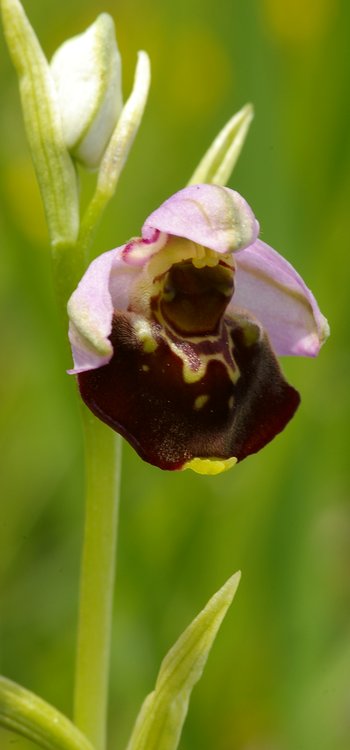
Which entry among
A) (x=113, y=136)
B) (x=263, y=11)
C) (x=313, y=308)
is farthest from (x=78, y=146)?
(x=263, y=11)

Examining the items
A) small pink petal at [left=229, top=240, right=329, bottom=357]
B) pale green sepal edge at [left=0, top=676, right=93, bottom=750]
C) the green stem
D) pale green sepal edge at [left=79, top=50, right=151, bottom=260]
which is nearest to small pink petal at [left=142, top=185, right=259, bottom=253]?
small pink petal at [left=229, top=240, right=329, bottom=357]

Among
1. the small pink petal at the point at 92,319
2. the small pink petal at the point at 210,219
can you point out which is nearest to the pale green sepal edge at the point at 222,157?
the small pink petal at the point at 210,219

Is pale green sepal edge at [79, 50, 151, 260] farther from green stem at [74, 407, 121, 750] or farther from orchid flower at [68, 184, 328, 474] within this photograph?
green stem at [74, 407, 121, 750]

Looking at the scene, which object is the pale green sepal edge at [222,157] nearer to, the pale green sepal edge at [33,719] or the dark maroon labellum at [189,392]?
the dark maroon labellum at [189,392]

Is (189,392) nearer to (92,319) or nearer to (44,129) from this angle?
(92,319)

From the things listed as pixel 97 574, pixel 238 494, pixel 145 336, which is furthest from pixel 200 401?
pixel 238 494

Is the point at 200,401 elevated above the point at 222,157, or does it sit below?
below

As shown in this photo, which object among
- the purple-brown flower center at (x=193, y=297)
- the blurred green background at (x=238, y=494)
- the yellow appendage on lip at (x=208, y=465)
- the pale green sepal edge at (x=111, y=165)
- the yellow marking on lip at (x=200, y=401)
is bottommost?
the blurred green background at (x=238, y=494)
